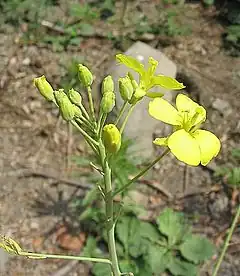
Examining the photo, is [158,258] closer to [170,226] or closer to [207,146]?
[170,226]

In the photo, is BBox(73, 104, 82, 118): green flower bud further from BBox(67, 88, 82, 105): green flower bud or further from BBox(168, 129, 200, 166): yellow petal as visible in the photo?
BBox(168, 129, 200, 166): yellow petal

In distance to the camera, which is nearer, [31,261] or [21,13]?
[31,261]

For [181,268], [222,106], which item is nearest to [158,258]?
[181,268]

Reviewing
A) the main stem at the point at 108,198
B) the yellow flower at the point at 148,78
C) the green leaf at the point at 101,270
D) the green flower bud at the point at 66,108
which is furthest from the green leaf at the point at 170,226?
the green flower bud at the point at 66,108

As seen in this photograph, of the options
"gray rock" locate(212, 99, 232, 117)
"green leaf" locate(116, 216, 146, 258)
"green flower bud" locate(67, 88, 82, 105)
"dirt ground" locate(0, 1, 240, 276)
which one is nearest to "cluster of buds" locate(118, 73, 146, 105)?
"green flower bud" locate(67, 88, 82, 105)

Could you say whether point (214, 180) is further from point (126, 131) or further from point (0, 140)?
point (0, 140)

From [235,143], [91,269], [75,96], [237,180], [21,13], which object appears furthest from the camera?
[21,13]

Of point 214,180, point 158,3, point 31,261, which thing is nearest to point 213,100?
point 214,180

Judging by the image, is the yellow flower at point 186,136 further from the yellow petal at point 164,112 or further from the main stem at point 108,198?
the main stem at point 108,198
